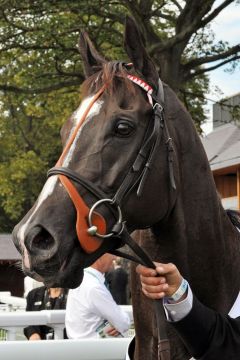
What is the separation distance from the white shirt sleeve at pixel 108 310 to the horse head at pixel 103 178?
2442 millimetres

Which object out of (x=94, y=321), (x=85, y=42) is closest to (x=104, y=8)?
(x=94, y=321)

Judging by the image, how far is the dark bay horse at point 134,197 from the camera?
2480 millimetres

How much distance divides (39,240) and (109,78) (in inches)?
32.2

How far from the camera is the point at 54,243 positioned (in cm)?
242

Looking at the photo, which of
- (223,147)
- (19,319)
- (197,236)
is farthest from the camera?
(223,147)

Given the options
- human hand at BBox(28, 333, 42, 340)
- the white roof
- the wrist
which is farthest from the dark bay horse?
the white roof

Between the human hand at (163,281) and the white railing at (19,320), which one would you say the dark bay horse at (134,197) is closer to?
the human hand at (163,281)

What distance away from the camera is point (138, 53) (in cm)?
285

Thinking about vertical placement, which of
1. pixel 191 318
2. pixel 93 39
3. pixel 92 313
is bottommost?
pixel 92 313

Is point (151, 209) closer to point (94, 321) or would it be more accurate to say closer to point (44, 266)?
point (44, 266)

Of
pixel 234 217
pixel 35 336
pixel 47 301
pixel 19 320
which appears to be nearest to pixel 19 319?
pixel 19 320

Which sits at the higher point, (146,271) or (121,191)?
(121,191)

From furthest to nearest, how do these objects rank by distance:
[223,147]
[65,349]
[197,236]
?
[223,147], [65,349], [197,236]

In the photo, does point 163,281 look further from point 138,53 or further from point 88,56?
point 88,56
